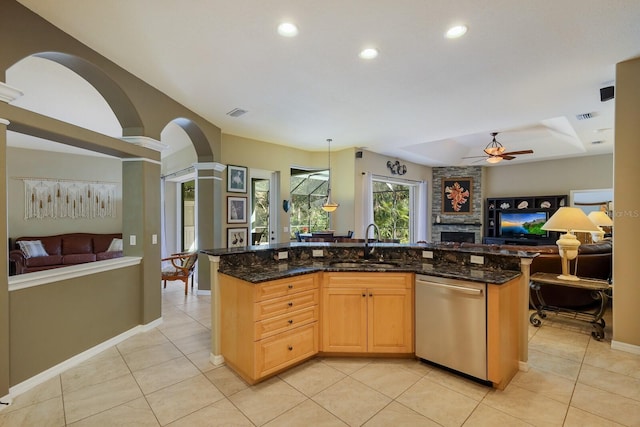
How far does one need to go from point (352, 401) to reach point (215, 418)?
95 centimetres

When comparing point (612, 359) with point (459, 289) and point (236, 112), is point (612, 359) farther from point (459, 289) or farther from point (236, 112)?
point (236, 112)

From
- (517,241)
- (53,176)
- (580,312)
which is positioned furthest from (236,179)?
(517,241)

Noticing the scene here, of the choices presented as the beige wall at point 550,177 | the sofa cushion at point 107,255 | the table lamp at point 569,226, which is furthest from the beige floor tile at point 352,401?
the beige wall at point 550,177

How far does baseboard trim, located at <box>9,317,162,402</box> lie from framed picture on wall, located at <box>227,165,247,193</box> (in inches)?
104

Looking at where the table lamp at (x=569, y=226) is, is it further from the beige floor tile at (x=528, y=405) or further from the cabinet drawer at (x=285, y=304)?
the cabinet drawer at (x=285, y=304)

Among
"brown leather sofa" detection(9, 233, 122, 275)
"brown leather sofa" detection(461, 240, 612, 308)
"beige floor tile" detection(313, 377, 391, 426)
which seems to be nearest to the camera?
"beige floor tile" detection(313, 377, 391, 426)

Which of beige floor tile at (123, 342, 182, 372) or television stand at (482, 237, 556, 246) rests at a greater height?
television stand at (482, 237, 556, 246)

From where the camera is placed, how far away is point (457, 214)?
9305 millimetres

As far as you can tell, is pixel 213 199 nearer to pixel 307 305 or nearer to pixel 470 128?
pixel 307 305

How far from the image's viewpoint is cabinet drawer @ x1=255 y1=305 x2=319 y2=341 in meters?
2.35

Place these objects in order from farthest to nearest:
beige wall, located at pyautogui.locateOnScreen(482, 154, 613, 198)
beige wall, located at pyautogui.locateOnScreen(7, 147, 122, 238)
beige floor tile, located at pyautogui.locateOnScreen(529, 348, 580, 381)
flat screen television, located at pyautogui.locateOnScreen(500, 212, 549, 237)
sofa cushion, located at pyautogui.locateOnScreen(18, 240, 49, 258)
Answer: flat screen television, located at pyautogui.locateOnScreen(500, 212, 549, 237) < beige wall, located at pyautogui.locateOnScreen(482, 154, 613, 198) < beige wall, located at pyautogui.locateOnScreen(7, 147, 122, 238) < sofa cushion, located at pyautogui.locateOnScreen(18, 240, 49, 258) < beige floor tile, located at pyautogui.locateOnScreen(529, 348, 580, 381)

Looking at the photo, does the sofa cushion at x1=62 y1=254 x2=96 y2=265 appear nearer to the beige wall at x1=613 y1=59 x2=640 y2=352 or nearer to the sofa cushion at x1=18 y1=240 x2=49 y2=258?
the sofa cushion at x1=18 y1=240 x2=49 y2=258

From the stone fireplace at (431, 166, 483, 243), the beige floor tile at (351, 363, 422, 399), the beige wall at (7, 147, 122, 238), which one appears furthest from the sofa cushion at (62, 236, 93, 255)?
the stone fireplace at (431, 166, 483, 243)

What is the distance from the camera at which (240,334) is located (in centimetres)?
247
